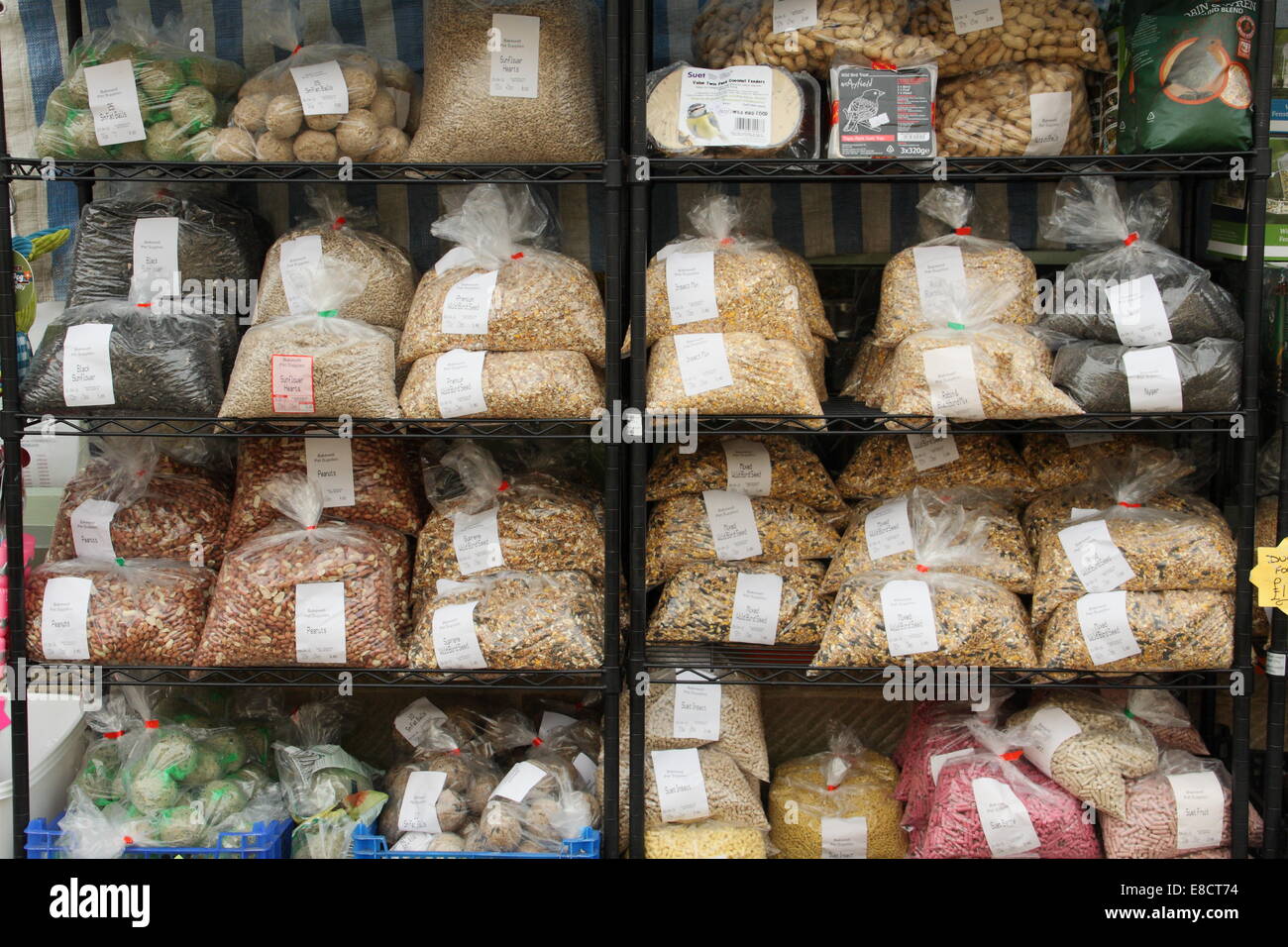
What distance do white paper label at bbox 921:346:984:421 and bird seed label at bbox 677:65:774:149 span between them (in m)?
0.53

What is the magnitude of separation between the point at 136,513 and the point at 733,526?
4.09ft

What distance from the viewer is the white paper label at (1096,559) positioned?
2.01m

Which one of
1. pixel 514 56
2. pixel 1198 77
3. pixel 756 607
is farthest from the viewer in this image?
pixel 756 607

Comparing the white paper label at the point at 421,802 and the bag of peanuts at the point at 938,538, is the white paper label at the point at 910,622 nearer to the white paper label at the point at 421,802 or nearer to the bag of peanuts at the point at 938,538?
the bag of peanuts at the point at 938,538

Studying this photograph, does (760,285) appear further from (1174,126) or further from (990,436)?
(1174,126)

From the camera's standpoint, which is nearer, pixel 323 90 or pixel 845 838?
pixel 323 90

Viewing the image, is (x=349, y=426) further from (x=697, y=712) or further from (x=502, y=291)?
(x=697, y=712)

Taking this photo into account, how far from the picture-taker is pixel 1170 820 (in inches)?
79.0

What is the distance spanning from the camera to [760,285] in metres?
2.03

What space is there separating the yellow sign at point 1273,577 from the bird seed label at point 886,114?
1.02 metres

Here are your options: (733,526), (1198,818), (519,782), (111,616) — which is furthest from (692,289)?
(1198,818)
